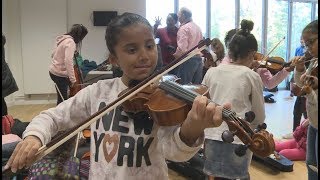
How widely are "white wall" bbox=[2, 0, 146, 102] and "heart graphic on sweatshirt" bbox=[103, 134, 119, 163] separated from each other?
17.0 feet

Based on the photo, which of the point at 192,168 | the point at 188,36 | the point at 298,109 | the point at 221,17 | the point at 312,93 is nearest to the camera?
the point at 312,93

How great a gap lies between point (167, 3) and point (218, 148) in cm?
600

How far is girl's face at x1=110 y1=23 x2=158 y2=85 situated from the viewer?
1.14m

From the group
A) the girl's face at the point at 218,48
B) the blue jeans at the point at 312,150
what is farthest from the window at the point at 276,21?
the blue jeans at the point at 312,150

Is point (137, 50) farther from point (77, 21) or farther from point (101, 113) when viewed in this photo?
point (77, 21)

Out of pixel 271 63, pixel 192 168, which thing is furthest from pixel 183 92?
pixel 271 63

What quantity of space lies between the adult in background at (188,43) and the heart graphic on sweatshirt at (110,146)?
3.38 m

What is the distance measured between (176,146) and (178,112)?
0.50ft

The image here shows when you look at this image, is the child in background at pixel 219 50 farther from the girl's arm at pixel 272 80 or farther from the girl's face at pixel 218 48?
the girl's arm at pixel 272 80

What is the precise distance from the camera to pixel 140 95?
1.21 metres

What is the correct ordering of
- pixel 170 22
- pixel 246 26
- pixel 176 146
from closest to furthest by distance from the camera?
pixel 176 146, pixel 246 26, pixel 170 22

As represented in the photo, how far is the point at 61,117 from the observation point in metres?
1.21

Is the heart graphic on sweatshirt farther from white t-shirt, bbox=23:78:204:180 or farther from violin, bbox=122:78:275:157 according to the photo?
violin, bbox=122:78:275:157

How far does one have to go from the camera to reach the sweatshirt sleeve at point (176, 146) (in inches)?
38.0
